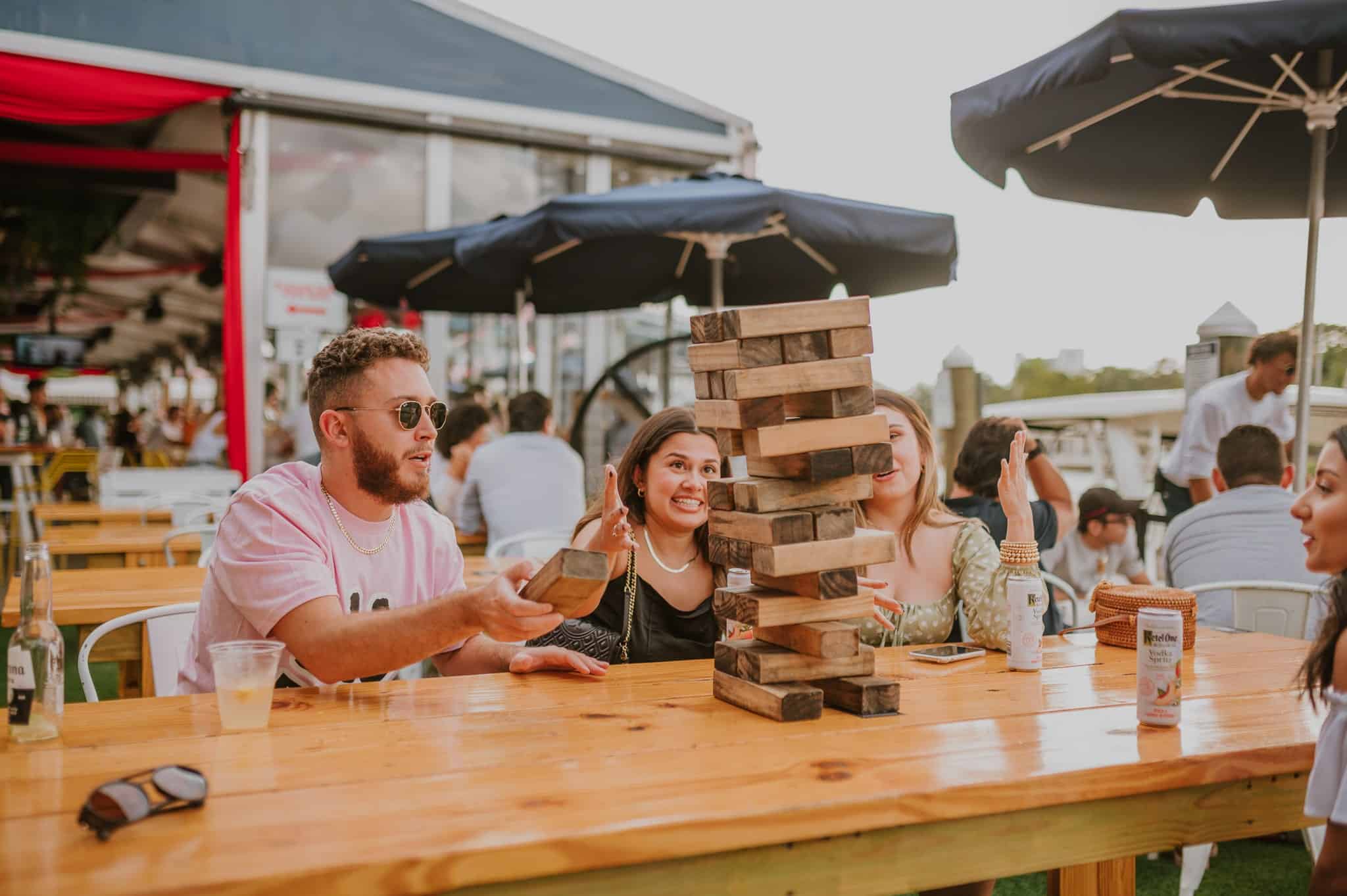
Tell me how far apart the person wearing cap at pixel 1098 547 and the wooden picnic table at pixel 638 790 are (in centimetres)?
313

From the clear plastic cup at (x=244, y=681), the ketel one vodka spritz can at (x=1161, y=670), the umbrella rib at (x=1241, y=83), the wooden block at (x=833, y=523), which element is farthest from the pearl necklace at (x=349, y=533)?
the umbrella rib at (x=1241, y=83)

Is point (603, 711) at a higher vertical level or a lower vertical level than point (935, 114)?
lower

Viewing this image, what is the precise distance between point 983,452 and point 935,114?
51.3 inches

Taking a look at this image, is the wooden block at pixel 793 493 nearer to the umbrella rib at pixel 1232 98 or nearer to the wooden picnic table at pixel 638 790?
the wooden picnic table at pixel 638 790

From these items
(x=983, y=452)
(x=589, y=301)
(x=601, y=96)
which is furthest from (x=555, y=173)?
(x=983, y=452)

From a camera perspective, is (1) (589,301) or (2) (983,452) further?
(1) (589,301)

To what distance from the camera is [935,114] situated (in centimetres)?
389

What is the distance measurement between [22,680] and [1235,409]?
5.18 m

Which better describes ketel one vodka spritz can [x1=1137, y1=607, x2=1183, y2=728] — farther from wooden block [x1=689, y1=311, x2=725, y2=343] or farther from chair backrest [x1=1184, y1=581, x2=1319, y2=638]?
chair backrest [x1=1184, y1=581, x2=1319, y2=638]

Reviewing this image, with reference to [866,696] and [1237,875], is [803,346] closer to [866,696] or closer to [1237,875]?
[866,696]

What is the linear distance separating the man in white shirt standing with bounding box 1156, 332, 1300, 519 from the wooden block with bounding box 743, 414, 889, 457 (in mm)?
3986

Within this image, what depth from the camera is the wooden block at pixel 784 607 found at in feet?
5.53

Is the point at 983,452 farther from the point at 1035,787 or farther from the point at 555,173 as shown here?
the point at 555,173

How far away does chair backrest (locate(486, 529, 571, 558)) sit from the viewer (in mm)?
4445
